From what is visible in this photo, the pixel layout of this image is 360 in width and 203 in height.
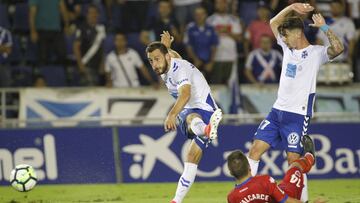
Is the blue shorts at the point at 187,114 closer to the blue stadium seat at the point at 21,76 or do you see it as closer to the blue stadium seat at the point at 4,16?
the blue stadium seat at the point at 21,76

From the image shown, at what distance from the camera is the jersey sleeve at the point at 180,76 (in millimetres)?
12531

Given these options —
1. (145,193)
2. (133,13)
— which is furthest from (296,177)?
(133,13)

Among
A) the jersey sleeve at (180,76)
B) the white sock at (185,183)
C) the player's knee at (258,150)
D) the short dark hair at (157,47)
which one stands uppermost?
the short dark hair at (157,47)

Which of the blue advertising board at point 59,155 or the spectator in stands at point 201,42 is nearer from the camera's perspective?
the blue advertising board at point 59,155

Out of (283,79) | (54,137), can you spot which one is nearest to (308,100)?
(283,79)

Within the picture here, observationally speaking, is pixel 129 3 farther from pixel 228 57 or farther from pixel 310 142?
pixel 310 142

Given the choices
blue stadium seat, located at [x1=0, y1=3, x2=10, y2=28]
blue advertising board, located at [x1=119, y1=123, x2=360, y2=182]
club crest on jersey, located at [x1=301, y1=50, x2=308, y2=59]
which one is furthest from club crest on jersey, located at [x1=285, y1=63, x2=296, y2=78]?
blue stadium seat, located at [x1=0, y1=3, x2=10, y2=28]

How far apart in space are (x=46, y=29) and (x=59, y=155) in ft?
12.6

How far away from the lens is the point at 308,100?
12547 mm

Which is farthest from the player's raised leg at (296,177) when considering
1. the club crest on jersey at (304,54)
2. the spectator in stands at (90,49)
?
the spectator in stands at (90,49)

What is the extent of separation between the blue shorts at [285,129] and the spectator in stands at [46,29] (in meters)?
8.92

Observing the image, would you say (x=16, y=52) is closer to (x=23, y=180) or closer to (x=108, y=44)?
(x=108, y=44)

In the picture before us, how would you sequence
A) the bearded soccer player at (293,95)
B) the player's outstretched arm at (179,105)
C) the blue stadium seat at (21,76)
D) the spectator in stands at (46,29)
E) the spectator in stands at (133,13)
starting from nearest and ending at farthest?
the player's outstretched arm at (179,105) < the bearded soccer player at (293,95) < the blue stadium seat at (21,76) < the spectator in stands at (46,29) < the spectator in stands at (133,13)

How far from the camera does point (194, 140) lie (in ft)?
42.0
